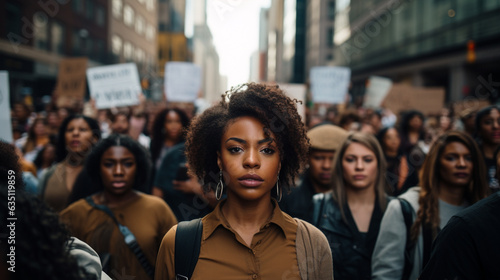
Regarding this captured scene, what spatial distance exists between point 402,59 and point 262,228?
92.1 feet

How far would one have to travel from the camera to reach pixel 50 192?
4.51 meters

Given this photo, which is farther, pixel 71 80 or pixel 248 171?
pixel 71 80

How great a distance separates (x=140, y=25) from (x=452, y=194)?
170 feet

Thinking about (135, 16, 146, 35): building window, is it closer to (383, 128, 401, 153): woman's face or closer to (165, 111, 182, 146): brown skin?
(165, 111, 182, 146): brown skin

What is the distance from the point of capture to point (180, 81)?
11.9m

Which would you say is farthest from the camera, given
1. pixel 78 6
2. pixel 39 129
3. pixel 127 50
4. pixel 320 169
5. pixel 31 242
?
pixel 127 50

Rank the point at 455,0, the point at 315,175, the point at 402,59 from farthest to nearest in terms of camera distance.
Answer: the point at 402,59, the point at 455,0, the point at 315,175

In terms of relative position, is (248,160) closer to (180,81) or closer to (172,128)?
(172,128)

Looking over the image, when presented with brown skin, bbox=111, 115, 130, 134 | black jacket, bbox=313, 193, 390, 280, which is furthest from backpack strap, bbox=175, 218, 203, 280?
brown skin, bbox=111, 115, 130, 134

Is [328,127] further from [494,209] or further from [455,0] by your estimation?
[455,0]

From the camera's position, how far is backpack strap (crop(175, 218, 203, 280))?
2092 mm

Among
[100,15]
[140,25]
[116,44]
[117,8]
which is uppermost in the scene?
[140,25]

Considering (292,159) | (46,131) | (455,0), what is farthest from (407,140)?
(455,0)

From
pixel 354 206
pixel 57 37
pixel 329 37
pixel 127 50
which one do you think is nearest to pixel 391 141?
pixel 354 206
